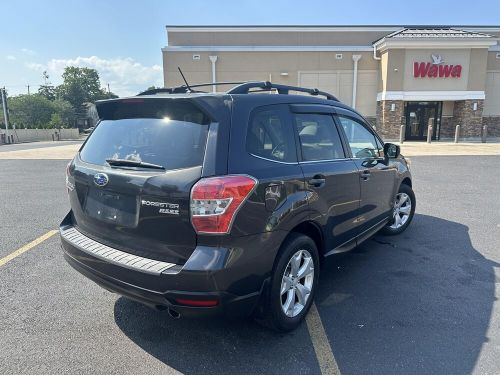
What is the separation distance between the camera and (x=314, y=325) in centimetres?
300

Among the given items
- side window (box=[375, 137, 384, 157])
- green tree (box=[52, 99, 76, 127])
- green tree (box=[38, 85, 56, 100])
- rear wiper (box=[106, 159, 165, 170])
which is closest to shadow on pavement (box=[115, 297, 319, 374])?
rear wiper (box=[106, 159, 165, 170])

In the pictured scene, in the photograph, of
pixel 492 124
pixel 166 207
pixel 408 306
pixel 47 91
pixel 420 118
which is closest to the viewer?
pixel 166 207

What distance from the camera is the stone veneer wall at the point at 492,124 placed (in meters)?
25.6

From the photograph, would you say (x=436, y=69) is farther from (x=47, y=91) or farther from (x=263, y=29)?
(x=47, y=91)

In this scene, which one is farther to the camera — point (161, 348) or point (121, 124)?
point (121, 124)

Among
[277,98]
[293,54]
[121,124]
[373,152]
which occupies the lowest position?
[373,152]

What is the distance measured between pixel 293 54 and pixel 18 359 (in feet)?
82.0

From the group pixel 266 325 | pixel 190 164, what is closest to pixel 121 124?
pixel 190 164

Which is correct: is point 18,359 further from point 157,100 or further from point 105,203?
point 157,100

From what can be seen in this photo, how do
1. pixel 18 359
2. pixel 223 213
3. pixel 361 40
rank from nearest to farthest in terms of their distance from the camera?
pixel 223 213
pixel 18 359
pixel 361 40

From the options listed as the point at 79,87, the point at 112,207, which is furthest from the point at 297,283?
the point at 79,87

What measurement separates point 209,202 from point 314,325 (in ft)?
4.87

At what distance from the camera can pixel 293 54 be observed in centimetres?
2491

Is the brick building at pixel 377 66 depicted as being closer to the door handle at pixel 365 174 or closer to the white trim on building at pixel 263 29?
the white trim on building at pixel 263 29
